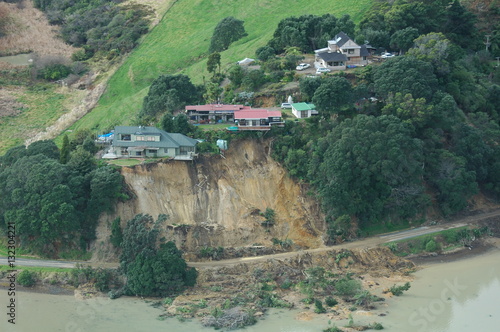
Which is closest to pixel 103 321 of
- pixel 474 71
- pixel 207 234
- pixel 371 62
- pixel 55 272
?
pixel 55 272

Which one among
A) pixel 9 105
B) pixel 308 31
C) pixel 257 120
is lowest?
pixel 257 120

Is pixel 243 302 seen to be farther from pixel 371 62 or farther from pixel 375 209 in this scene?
pixel 371 62

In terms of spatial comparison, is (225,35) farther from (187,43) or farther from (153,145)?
(153,145)

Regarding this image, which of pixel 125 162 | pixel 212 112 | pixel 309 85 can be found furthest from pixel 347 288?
pixel 212 112

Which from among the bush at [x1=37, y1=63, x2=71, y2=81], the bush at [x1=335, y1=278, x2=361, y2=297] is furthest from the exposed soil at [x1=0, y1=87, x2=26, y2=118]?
the bush at [x1=335, y1=278, x2=361, y2=297]

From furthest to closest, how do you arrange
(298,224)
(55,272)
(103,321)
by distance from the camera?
(298,224), (55,272), (103,321)

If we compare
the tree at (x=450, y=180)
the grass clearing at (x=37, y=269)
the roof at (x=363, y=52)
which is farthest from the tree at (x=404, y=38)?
the grass clearing at (x=37, y=269)
